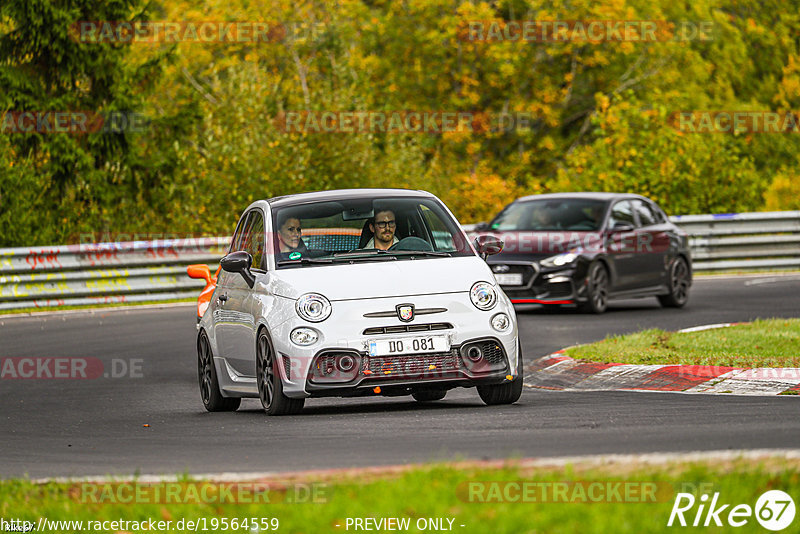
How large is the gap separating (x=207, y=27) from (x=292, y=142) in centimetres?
2535

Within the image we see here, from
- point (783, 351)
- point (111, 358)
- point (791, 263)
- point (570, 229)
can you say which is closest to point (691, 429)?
point (783, 351)

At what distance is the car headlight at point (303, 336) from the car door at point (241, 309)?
776 mm

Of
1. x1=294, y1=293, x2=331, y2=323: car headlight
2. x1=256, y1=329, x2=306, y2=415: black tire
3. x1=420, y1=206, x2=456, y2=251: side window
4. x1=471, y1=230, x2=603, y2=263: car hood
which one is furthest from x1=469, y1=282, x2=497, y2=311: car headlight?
x1=471, y1=230, x2=603, y2=263: car hood

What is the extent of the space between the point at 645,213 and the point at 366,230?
11.5 metres

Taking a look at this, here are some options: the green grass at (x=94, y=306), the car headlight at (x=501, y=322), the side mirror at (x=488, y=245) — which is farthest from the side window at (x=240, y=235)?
the green grass at (x=94, y=306)

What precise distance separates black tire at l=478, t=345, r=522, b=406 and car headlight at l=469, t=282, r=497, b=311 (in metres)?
0.51

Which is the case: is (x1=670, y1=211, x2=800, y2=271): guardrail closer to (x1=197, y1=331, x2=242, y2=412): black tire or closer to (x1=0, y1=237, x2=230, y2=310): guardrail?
(x1=0, y1=237, x2=230, y2=310): guardrail

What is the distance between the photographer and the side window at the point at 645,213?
22239 mm

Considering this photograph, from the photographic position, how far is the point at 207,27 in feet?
183

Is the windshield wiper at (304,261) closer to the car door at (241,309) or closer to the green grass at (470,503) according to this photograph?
the car door at (241,309)

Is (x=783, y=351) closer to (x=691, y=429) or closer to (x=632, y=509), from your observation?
(x=691, y=429)

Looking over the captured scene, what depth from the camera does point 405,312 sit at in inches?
408

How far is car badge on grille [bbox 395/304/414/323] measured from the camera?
34.0ft

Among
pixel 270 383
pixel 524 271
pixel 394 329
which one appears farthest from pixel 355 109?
pixel 394 329
